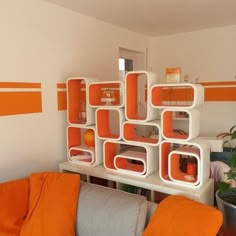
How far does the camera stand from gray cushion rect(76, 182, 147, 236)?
1619 millimetres

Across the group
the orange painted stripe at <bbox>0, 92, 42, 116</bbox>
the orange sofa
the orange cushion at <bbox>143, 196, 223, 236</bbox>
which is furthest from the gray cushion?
the orange painted stripe at <bbox>0, 92, 42, 116</bbox>

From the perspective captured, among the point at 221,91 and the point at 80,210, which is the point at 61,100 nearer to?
the point at 80,210

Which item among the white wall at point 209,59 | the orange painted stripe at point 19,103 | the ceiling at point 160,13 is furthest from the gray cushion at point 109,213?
the white wall at point 209,59

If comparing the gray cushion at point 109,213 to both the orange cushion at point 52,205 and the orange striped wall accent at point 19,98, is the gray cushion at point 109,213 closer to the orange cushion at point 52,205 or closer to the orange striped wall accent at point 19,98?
the orange cushion at point 52,205

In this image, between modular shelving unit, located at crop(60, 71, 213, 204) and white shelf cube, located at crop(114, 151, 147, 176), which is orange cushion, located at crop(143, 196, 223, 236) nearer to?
modular shelving unit, located at crop(60, 71, 213, 204)

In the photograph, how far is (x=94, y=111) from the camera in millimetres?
2395

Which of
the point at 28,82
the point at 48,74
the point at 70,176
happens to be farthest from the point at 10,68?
the point at 70,176

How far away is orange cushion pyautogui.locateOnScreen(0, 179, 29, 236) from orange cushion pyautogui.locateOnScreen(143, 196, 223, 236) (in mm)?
864

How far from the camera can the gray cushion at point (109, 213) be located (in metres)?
1.62

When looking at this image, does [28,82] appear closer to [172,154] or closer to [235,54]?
[172,154]

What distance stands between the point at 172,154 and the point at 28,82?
1403 millimetres

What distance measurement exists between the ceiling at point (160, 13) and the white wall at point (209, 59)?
0.17 m

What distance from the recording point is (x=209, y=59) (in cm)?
354

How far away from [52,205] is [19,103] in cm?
95
